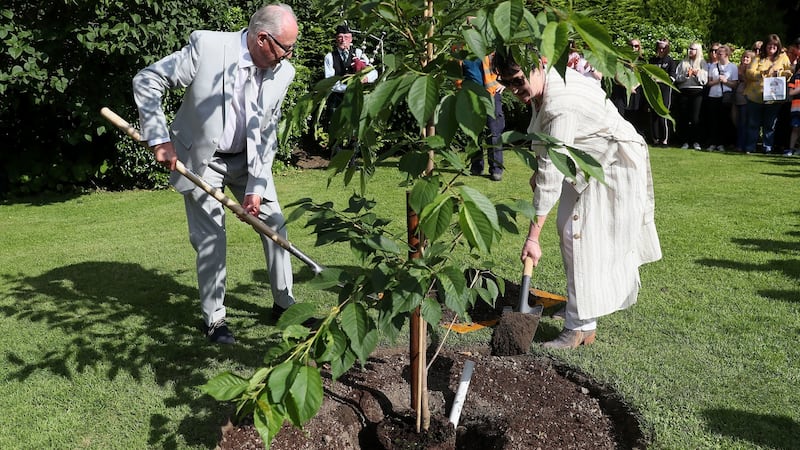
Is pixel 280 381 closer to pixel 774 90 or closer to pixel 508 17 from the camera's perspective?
pixel 508 17

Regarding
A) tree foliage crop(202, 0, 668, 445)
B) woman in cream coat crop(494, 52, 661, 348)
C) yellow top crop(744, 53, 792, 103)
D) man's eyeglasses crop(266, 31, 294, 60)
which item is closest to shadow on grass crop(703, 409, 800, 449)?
woman in cream coat crop(494, 52, 661, 348)

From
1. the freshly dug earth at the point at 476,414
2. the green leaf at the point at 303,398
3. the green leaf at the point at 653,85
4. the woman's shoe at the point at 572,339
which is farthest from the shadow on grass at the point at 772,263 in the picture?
the green leaf at the point at 303,398

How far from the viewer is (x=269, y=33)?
12.8 ft

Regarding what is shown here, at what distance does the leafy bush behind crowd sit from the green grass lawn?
142 centimetres

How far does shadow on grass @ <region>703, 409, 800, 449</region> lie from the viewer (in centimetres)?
325

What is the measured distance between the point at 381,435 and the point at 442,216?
4.76 ft

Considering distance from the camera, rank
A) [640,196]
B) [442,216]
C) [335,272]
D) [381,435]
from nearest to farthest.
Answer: [442,216] < [335,272] < [381,435] < [640,196]

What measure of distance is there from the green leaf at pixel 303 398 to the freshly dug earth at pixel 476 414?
1138mm

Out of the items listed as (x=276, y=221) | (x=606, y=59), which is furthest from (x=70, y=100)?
(x=606, y=59)

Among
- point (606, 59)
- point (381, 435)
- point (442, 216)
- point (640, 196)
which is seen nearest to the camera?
point (606, 59)

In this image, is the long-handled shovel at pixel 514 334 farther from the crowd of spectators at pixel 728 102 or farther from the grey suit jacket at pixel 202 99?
the crowd of spectators at pixel 728 102

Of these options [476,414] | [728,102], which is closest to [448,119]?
[476,414]

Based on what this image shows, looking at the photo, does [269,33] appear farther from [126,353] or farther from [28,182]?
[28,182]

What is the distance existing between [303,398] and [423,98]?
0.88 m
